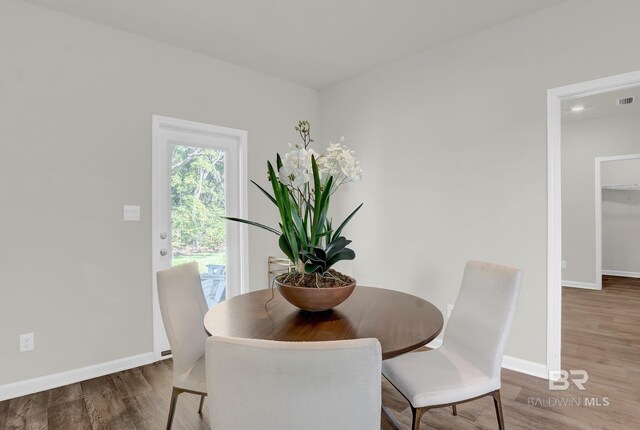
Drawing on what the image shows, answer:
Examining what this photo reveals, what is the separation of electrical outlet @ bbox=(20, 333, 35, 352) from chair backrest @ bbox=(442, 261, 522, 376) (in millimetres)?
2730

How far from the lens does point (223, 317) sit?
4.93 ft

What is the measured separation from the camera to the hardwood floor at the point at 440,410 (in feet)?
6.35

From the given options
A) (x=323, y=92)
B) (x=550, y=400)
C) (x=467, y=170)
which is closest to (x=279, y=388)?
(x=550, y=400)

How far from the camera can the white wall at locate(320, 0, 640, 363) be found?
7.75 ft

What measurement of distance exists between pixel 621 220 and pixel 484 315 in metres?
6.55

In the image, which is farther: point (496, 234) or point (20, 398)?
point (496, 234)

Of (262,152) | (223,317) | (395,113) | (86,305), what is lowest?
(86,305)

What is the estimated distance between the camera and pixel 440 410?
2070 mm

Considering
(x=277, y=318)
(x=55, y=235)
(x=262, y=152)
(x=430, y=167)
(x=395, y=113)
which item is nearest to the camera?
(x=277, y=318)

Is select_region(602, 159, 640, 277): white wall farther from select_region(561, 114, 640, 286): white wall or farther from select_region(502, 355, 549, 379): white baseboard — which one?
select_region(502, 355, 549, 379): white baseboard

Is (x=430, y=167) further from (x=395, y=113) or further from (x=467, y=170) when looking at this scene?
(x=395, y=113)

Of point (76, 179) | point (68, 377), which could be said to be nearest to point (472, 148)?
point (76, 179)

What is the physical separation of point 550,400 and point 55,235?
11.6ft

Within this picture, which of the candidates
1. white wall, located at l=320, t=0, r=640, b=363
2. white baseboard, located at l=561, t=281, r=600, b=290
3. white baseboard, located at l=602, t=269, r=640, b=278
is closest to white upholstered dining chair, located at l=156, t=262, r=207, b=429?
white wall, located at l=320, t=0, r=640, b=363
